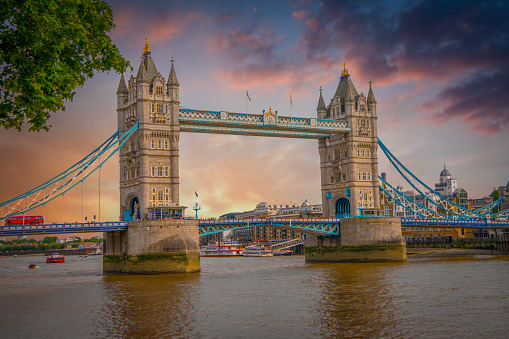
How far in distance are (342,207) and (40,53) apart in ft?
193

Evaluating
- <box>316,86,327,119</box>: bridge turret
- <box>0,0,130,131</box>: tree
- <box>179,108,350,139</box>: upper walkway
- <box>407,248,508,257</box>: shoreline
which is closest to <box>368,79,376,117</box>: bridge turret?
<box>179,108,350,139</box>: upper walkway

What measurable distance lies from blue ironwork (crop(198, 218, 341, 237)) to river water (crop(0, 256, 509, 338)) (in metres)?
12.3

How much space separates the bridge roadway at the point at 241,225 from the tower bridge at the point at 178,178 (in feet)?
0.39

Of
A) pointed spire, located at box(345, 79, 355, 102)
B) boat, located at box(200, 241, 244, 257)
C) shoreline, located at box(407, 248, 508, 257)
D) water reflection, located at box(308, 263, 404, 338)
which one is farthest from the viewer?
boat, located at box(200, 241, 244, 257)

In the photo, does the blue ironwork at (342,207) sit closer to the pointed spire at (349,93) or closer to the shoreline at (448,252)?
the pointed spire at (349,93)

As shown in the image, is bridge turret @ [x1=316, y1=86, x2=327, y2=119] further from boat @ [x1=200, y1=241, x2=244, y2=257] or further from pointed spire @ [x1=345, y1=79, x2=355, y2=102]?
boat @ [x1=200, y1=241, x2=244, y2=257]

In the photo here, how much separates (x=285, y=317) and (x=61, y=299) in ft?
53.0

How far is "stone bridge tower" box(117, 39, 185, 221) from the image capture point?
54.0 m

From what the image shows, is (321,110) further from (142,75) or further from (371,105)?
(142,75)

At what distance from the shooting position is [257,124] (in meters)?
60.7

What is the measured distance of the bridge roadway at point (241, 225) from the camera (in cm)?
4738

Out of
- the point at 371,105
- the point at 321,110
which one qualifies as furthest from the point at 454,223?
the point at 321,110

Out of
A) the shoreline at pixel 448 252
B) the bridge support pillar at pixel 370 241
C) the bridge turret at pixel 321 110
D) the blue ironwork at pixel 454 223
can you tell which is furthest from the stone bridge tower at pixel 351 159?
the shoreline at pixel 448 252

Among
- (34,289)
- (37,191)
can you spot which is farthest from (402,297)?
(37,191)
